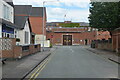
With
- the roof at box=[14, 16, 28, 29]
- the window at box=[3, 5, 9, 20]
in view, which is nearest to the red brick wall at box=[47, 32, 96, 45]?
the roof at box=[14, 16, 28, 29]

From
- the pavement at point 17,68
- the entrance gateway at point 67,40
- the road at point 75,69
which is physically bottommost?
the road at point 75,69

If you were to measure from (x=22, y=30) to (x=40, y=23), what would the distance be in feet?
106

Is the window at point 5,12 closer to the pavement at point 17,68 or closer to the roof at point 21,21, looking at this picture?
the roof at point 21,21

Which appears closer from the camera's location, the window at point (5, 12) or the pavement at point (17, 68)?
the pavement at point (17, 68)

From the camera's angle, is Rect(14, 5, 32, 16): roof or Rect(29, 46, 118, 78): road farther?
Rect(14, 5, 32, 16): roof

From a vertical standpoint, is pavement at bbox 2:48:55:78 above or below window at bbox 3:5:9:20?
below

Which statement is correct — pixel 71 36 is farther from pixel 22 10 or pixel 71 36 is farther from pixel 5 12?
pixel 5 12

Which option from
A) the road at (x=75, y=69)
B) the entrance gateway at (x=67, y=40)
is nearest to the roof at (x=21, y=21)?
the road at (x=75, y=69)

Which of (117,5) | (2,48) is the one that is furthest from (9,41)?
(117,5)

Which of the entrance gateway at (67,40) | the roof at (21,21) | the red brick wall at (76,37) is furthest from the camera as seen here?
the entrance gateway at (67,40)

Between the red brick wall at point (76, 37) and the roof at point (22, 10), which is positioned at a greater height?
the roof at point (22, 10)

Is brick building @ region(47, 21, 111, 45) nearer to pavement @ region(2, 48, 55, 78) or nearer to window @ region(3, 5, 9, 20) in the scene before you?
window @ region(3, 5, 9, 20)

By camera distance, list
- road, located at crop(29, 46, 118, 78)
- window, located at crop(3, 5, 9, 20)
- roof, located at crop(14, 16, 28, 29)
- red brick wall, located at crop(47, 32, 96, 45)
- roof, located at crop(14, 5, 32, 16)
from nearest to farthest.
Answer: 1. road, located at crop(29, 46, 118, 78)
2. window, located at crop(3, 5, 9, 20)
3. roof, located at crop(14, 16, 28, 29)
4. roof, located at crop(14, 5, 32, 16)
5. red brick wall, located at crop(47, 32, 96, 45)

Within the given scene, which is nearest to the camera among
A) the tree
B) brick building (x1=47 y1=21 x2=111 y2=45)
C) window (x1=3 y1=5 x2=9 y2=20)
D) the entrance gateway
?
window (x1=3 y1=5 x2=9 y2=20)
